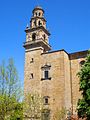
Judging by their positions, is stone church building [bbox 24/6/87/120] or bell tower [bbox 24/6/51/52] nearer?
stone church building [bbox 24/6/87/120]

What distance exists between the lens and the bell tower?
41281mm

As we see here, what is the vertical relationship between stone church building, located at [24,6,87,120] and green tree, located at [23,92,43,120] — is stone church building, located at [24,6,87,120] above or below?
above

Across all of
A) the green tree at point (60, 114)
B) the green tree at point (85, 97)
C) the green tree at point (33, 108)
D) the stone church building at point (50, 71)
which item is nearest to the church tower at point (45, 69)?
the stone church building at point (50, 71)

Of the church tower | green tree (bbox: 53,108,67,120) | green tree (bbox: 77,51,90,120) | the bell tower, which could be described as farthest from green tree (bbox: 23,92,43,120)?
the bell tower

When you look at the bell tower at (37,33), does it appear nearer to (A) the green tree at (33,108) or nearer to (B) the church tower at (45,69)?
(B) the church tower at (45,69)

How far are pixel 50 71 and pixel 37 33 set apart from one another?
22.9ft

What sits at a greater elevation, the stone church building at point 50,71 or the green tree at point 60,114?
the stone church building at point 50,71

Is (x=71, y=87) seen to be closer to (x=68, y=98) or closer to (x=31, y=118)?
(x=68, y=98)

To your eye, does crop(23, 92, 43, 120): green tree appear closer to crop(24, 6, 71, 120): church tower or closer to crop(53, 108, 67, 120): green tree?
crop(53, 108, 67, 120): green tree

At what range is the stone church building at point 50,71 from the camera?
122 ft

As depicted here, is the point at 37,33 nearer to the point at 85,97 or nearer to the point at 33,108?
Answer: the point at 33,108

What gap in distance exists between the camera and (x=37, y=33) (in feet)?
138

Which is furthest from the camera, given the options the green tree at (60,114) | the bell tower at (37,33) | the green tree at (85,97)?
the bell tower at (37,33)

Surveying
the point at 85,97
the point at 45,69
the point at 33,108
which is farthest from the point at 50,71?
the point at 85,97
